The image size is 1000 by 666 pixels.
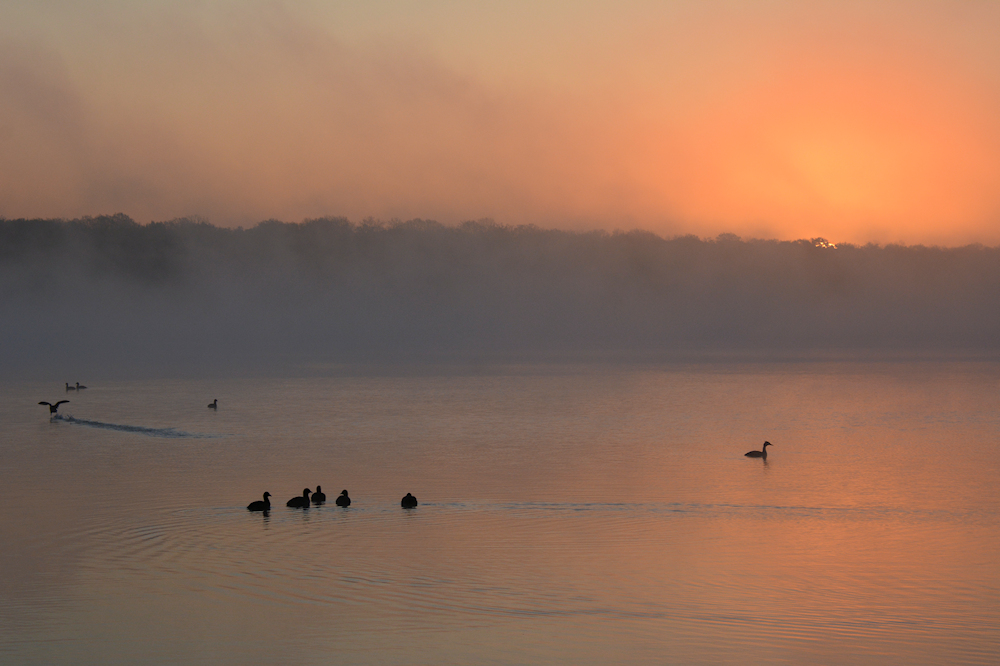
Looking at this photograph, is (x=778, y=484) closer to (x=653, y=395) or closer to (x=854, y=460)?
(x=854, y=460)

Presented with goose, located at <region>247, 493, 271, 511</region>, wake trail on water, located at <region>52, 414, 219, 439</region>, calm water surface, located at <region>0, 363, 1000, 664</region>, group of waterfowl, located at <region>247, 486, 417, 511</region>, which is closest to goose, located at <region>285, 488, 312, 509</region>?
group of waterfowl, located at <region>247, 486, 417, 511</region>

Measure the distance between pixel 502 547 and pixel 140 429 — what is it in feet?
63.9

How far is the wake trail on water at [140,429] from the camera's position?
90.3 ft

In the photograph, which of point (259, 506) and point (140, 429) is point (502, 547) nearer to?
point (259, 506)

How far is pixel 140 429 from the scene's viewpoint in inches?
1150

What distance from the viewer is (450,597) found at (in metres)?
10.7

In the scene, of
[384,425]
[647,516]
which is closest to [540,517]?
[647,516]

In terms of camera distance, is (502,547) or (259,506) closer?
(502,547)

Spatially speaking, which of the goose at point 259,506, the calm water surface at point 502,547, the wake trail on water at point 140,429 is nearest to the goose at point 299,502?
the calm water surface at point 502,547

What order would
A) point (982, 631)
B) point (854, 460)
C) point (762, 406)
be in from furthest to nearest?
point (762, 406), point (854, 460), point (982, 631)

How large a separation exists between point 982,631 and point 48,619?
31.1 ft

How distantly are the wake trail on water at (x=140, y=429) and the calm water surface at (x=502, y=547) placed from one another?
250mm

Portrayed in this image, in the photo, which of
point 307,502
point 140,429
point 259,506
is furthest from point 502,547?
point 140,429

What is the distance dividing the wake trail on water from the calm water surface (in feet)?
0.82
